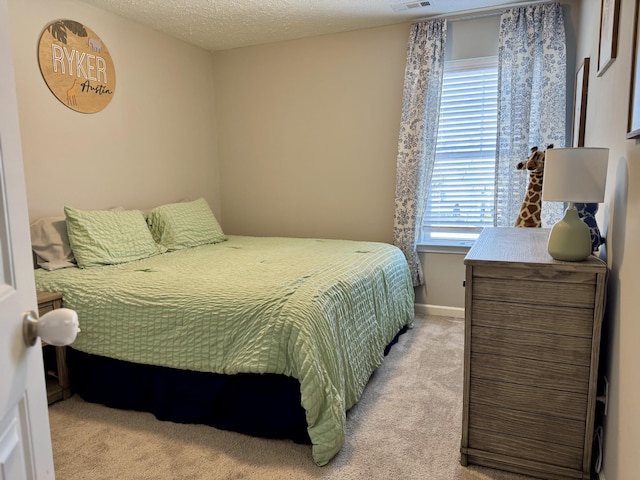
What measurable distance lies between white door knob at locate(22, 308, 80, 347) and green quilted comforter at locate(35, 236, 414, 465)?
1.24 meters

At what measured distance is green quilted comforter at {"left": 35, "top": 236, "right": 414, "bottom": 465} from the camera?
1848 millimetres

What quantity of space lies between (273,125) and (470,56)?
5.84ft

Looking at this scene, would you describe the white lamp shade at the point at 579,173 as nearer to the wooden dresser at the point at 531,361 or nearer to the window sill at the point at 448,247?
the wooden dresser at the point at 531,361

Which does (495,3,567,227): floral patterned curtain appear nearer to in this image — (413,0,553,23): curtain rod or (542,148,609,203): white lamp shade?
(413,0,553,23): curtain rod

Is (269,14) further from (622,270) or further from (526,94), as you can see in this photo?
(622,270)

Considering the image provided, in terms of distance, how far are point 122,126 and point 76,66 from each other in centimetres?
51

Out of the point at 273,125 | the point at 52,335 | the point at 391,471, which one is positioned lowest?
the point at 391,471

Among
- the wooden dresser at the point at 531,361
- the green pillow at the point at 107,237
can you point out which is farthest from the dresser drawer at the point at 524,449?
the green pillow at the point at 107,237

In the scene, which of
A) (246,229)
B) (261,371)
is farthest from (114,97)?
(261,371)

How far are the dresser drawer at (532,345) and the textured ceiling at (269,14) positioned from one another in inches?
98.4

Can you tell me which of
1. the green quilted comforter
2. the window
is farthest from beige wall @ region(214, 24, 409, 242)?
the green quilted comforter

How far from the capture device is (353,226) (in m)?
3.97

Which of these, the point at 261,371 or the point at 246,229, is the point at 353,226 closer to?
the point at 246,229

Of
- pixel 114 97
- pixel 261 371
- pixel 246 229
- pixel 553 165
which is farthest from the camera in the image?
pixel 246 229
